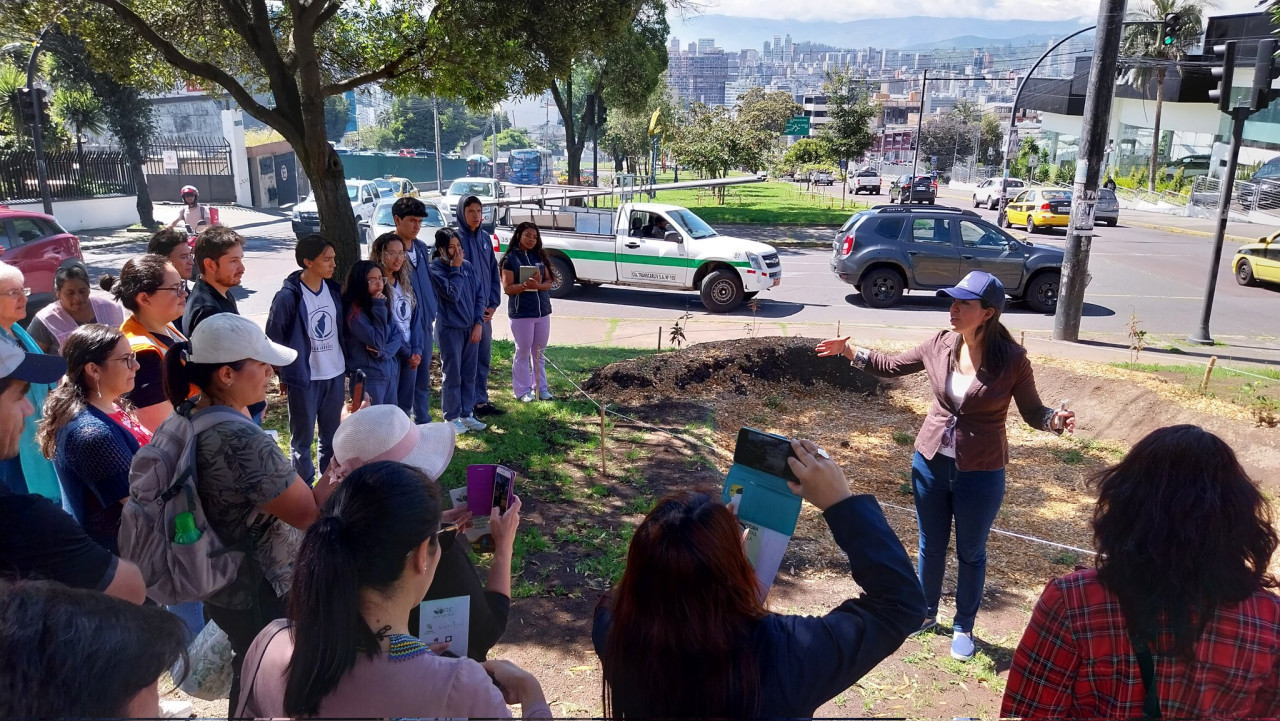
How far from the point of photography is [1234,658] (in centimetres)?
200

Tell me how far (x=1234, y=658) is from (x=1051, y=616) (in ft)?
1.27

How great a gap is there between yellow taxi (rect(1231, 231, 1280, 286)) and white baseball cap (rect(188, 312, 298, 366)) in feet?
64.6

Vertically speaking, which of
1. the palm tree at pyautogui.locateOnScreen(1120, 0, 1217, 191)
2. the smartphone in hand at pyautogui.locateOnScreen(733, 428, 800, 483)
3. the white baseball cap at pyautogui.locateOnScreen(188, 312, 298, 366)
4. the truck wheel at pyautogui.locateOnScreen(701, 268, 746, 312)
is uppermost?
the palm tree at pyautogui.locateOnScreen(1120, 0, 1217, 191)

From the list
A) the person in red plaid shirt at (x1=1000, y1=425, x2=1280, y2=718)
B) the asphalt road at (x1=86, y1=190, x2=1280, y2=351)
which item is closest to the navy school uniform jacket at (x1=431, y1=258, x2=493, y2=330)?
the person in red plaid shirt at (x1=1000, y1=425, x2=1280, y2=718)

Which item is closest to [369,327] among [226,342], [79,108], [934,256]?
[226,342]

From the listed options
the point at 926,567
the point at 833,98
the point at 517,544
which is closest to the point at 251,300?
the point at 517,544

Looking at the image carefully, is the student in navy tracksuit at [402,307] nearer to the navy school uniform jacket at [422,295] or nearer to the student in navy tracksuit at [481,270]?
the navy school uniform jacket at [422,295]

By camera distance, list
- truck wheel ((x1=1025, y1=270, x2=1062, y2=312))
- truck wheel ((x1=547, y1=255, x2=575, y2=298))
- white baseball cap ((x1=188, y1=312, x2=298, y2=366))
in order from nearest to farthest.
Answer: white baseball cap ((x1=188, y1=312, x2=298, y2=366)) < truck wheel ((x1=1025, y1=270, x2=1062, y2=312)) < truck wheel ((x1=547, y1=255, x2=575, y2=298))

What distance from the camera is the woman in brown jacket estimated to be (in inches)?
155

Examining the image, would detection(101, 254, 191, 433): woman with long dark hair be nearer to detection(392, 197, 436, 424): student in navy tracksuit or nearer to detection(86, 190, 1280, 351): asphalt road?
detection(392, 197, 436, 424): student in navy tracksuit

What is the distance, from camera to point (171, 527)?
2.67 meters

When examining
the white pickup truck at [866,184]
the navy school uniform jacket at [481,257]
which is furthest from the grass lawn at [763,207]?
the navy school uniform jacket at [481,257]

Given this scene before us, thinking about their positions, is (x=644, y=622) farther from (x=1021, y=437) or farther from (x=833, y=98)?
(x=833, y=98)

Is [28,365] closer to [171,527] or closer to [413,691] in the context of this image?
[171,527]
